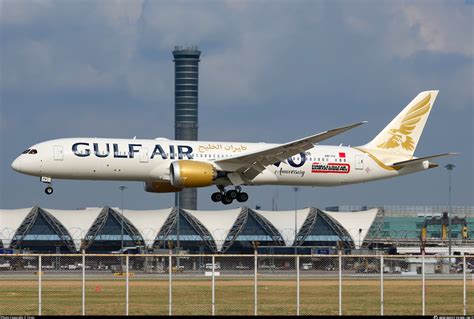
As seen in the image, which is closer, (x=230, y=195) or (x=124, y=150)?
(x=124, y=150)

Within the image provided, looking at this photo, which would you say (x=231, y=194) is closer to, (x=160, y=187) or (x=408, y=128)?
(x=160, y=187)

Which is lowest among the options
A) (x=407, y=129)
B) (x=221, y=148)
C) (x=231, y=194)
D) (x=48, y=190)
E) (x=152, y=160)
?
(x=231, y=194)

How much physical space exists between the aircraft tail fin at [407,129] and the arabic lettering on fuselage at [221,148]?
32.3 ft

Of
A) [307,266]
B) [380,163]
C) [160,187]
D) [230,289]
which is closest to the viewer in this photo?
[230,289]

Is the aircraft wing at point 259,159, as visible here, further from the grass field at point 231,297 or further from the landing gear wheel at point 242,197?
the grass field at point 231,297

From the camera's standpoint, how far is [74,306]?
152 feet

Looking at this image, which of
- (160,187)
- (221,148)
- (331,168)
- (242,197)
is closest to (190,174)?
(160,187)

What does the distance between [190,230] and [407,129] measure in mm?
68950

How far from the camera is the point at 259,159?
70688 mm

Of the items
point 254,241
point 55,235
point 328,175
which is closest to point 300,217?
point 254,241

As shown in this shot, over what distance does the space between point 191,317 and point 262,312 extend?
5.23 metres

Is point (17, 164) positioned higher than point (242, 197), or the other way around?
point (17, 164)

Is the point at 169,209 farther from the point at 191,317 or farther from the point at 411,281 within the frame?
the point at 191,317

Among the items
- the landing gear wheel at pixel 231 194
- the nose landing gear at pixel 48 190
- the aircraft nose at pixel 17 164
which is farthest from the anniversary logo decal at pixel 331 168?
the aircraft nose at pixel 17 164
